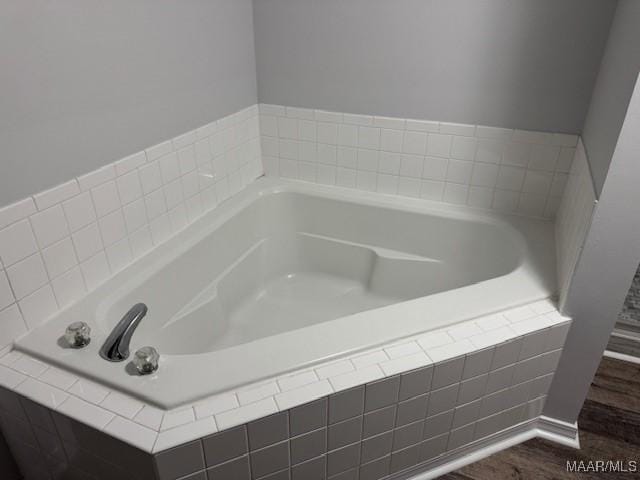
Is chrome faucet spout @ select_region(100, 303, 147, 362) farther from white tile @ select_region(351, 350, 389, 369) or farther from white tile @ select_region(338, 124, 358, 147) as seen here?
white tile @ select_region(338, 124, 358, 147)

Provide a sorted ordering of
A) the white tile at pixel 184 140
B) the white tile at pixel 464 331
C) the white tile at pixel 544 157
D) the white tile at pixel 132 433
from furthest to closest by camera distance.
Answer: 1. the white tile at pixel 544 157
2. the white tile at pixel 184 140
3. the white tile at pixel 464 331
4. the white tile at pixel 132 433

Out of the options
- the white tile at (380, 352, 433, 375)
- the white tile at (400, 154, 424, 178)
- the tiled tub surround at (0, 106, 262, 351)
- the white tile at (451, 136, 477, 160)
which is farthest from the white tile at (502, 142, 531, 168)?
the tiled tub surround at (0, 106, 262, 351)

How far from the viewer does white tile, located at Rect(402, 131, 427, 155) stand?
6.29 feet

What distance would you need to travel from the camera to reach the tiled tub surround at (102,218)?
1.18m

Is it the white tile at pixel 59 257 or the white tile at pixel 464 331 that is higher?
the white tile at pixel 59 257

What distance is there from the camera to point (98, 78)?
1.29m

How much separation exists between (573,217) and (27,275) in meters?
1.62

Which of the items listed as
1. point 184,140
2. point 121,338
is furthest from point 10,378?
point 184,140

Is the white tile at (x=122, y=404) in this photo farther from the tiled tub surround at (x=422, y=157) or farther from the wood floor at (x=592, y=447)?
the tiled tub surround at (x=422, y=157)

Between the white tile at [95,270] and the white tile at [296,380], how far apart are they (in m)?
0.69

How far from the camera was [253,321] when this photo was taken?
1913mm

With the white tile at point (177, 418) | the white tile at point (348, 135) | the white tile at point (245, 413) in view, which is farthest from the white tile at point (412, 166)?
the white tile at point (177, 418)

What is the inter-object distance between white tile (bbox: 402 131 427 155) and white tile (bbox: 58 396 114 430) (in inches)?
57.8

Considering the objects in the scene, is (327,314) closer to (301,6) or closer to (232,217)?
(232,217)
